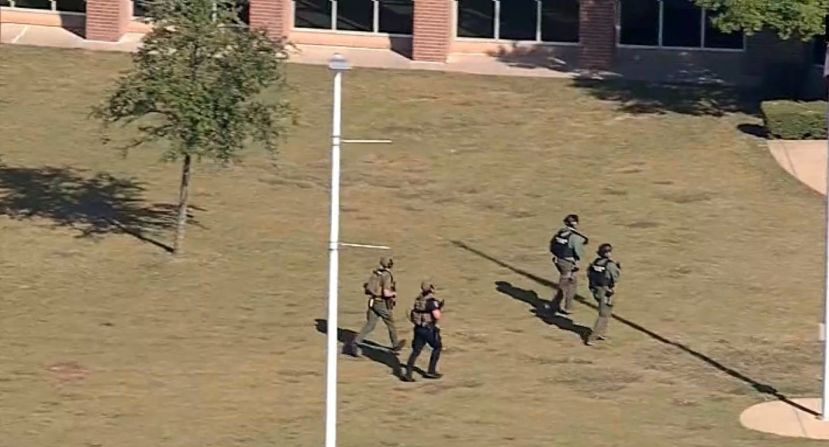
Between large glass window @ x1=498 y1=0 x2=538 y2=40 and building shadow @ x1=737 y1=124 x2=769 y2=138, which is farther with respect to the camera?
large glass window @ x1=498 y1=0 x2=538 y2=40

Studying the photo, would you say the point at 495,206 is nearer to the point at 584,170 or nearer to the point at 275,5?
the point at 584,170

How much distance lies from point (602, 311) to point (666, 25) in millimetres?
22127

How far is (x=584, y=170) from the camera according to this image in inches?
1577

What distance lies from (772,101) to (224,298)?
1788 centimetres

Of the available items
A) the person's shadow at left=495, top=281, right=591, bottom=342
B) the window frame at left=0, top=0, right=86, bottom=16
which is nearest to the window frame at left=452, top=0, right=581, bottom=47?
the window frame at left=0, top=0, right=86, bottom=16

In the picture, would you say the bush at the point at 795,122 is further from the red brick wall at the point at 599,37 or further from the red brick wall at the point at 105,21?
the red brick wall at the point at 105,21

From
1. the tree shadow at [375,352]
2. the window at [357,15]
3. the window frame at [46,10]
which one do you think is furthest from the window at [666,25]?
the tree shadow at [375,352]

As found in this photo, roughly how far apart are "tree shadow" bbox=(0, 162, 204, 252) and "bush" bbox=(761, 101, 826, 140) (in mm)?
13729

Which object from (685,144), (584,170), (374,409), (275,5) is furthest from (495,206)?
(275,5)

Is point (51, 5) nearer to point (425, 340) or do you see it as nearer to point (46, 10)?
point (46, 10)

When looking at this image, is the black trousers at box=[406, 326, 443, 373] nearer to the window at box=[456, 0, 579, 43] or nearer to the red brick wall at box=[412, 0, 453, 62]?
the red brick wall at box=[412, 0, 453, 62]

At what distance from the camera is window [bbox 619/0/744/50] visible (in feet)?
163

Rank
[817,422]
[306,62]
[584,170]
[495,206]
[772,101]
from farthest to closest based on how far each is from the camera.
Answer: [306,62]
[772,101]
[584,170]
[495,206]
[817,422]

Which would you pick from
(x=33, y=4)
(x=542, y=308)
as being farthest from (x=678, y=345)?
(x=33, y=4)
